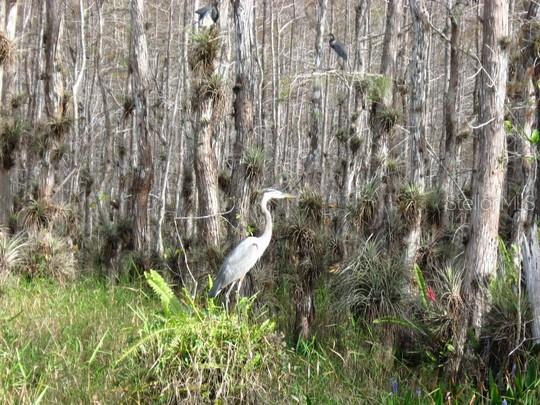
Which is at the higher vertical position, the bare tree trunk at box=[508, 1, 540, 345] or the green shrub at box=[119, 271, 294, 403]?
the bare tree trunk at box=[508, 1, 540, 345]

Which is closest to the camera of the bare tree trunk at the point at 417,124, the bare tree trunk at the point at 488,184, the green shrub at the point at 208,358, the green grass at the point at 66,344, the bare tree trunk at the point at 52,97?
the green shrub at the point at 208,358

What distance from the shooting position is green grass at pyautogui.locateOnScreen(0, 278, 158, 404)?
6699 mm

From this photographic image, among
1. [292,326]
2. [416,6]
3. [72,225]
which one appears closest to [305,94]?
→ [72,225]

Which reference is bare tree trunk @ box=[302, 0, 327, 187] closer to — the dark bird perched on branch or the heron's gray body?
the dark bird perched on branch

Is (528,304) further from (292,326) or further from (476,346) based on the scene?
(292,326)

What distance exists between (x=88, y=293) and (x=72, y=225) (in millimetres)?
3414

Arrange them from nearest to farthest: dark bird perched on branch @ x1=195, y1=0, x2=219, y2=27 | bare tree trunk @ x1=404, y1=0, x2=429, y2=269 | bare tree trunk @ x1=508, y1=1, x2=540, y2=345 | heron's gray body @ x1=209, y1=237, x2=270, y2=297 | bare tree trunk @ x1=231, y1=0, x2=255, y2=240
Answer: bare tree trunk @ x1=508, y1=1, x2=540, y2=345 < heron's gray body @ x1=209, y1=237, x2=270, y2=297 < bare tree trunk @ x1=404, y1=0, x2=429, y2=269 < bare tree trunk @ x1=231, y1=0, x2=255, y2=240 < dark bird perched on branch @ x1=195, y1=0, x2=219, y2=27

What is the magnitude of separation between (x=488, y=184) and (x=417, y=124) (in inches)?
141

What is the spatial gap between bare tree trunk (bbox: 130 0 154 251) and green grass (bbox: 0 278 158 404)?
94.0 inches

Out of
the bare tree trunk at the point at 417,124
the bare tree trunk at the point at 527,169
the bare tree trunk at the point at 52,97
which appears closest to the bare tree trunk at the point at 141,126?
the bare tree trunk at the point at 52,97

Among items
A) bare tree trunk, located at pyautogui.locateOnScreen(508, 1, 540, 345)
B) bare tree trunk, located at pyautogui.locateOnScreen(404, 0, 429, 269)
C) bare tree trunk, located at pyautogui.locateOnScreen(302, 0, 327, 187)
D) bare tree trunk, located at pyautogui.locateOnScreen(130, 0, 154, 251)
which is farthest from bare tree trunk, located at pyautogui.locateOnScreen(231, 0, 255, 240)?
bare tree trunk, located at pyautogui.locateOnScreen(302, 0, 327, 187)

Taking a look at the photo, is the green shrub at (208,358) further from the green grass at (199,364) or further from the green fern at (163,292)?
the green fern at (163,292)

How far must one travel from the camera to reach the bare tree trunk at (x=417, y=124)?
10.4 m

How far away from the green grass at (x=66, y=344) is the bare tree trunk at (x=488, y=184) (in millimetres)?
3431
